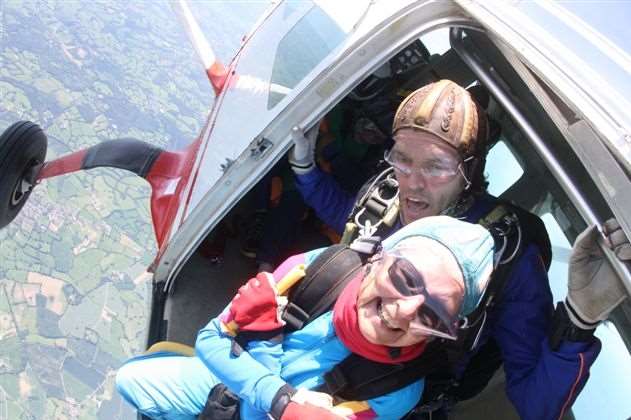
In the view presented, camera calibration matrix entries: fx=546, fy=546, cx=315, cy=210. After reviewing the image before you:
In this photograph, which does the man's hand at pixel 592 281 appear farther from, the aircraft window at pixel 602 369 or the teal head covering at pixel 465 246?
the aircraft window at pixel 602 369

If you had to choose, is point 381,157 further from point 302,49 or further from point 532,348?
point 532,348

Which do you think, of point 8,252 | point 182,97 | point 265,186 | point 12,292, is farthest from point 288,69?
point 182,97

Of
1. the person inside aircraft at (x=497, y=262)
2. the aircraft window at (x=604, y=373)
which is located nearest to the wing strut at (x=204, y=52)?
the person inside aircraft at (x=497, y=262)

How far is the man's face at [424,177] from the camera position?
207 cm

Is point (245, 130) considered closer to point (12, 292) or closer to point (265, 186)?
point (265, 186)

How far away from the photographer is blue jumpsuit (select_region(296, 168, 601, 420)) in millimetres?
1788

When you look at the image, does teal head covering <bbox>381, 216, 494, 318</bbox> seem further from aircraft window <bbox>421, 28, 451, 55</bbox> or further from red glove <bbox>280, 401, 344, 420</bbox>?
aircraft window <bbox>421, 28, 451, 55</bbox>

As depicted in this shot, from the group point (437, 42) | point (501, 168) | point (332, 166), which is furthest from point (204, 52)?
point (501, 168)

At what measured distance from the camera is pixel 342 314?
66.8 inches

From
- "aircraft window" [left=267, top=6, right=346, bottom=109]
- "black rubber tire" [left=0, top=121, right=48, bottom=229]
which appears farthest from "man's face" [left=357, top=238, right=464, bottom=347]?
"black rubber tire" [left=0, top=121, right=48, bottom=229]

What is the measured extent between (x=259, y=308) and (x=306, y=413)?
0.42 metres

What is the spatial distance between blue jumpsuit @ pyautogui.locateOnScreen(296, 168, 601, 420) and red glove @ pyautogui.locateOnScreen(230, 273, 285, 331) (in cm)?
83

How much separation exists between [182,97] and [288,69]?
25.9 metres

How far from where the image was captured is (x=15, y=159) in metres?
3.88
